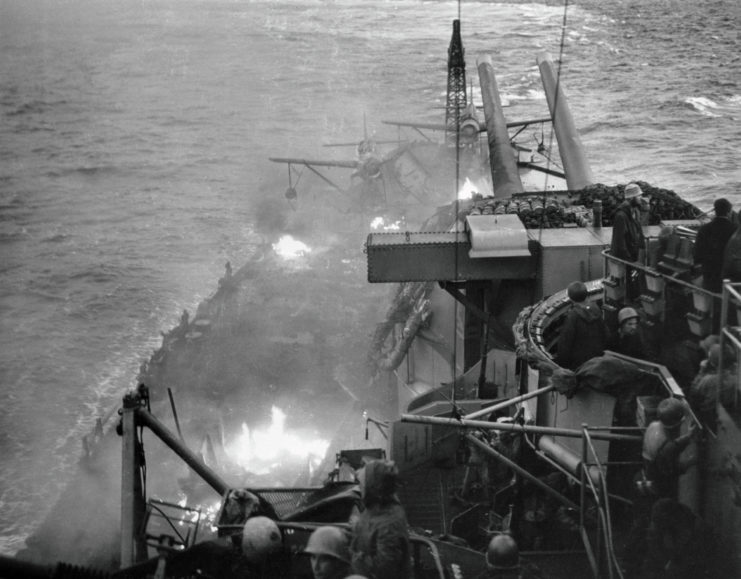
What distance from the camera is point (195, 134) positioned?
117250 millimetres

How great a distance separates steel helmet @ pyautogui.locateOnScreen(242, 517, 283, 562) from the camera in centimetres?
813

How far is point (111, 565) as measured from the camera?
26.0 meters

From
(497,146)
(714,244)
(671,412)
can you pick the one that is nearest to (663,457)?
(671,412)

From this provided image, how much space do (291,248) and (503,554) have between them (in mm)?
47395

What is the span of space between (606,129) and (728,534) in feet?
257

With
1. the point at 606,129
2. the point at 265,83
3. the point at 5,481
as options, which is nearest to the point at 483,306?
the point at 5,481

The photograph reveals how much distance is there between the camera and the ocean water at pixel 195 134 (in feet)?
168

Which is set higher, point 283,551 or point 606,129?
point 283,551

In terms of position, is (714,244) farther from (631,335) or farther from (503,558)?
(503,558)

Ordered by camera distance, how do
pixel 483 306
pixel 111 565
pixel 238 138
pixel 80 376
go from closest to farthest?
1. pixel 483 306
2. pixel 111 565
3. pixel 80 376
4. pixel 238 138

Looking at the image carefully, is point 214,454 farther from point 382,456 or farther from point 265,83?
point 265,83

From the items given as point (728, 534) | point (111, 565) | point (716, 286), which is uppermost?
point (716, 286)

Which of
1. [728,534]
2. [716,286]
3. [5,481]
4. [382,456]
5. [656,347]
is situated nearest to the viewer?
[728,534]

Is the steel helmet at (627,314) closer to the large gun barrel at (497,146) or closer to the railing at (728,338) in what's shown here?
the railing at (728,338)
